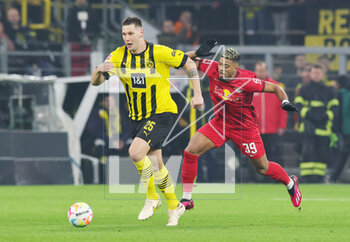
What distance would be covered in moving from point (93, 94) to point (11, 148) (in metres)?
2.00

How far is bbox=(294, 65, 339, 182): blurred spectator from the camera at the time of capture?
15719mm

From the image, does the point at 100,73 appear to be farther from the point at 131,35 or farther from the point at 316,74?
the point at 316,74

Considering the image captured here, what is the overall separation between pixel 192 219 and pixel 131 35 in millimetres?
2179

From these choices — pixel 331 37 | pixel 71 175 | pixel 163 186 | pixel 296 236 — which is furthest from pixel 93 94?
pixel 296 236

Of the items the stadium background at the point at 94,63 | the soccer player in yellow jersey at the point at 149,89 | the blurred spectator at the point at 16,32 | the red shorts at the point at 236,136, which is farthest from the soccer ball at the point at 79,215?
the blurred spectator at the point at 16,32

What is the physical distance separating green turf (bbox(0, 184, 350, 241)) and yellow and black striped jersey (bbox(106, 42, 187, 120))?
3.94 feet

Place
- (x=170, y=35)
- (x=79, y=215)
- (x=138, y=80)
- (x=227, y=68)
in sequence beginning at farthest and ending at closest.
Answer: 1. (x=170, y=35)
2. (x=227, y=68)
3. (x=138, y=80)
4. (x=79, y=215)

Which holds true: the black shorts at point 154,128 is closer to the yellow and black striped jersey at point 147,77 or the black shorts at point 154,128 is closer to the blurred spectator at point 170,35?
the yellow and black striped jersey at point 147,77

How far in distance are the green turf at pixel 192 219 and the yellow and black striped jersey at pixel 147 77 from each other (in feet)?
3.94

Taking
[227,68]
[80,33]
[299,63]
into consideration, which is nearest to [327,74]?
[299,63]

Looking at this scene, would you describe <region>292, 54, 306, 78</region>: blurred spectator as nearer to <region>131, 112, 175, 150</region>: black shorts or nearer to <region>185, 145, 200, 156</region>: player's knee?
<region>185, 145, 200, 156</region>: player's knee

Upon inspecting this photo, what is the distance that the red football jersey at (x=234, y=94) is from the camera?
9.69m

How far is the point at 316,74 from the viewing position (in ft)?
50.7

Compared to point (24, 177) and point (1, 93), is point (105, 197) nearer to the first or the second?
point (24, 177)
